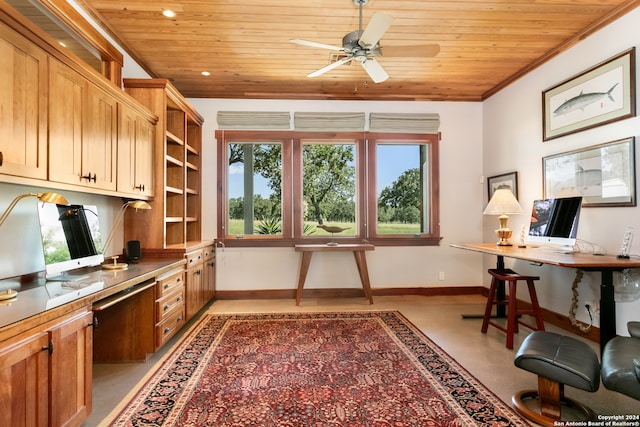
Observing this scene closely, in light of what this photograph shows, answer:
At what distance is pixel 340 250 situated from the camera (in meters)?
4.21

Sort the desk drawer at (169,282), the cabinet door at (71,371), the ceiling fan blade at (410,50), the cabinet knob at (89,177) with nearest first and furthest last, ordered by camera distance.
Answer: the cabinet door at (71,371) → the cabinet knob at (89,177) → the ceiling fan blade at (410,50) → the desk drawer at (169,282)

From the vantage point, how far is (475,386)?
7.36 feet

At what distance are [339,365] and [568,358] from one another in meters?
1.47

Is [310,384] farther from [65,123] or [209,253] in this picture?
[209,253]

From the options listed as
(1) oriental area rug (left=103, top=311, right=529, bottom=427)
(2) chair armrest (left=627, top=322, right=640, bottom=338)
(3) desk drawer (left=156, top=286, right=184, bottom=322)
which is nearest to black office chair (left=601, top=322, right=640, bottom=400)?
(2) chair armrest (left=627, top=322, right=640, bottom=338)

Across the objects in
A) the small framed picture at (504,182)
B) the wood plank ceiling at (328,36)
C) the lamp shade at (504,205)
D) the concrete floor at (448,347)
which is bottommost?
the concrete floor at (448,347)

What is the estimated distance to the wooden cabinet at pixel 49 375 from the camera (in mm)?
1307

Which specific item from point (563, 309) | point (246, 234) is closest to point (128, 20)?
point (246, 234)

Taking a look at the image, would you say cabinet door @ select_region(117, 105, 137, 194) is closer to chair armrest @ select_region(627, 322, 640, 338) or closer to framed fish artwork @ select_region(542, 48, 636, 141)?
chair armrest @ select_region(627, 322, 640, 338)

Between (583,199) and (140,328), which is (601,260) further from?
(140,328)

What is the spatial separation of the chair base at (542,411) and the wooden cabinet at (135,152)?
3.20 metres

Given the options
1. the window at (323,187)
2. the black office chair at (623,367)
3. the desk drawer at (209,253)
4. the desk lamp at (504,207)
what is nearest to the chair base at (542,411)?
the black office chair at (623,367)

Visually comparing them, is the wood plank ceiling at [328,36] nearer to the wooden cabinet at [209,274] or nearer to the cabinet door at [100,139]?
the cabinet door at [100,139]

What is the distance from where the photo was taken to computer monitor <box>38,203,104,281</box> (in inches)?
82.1
